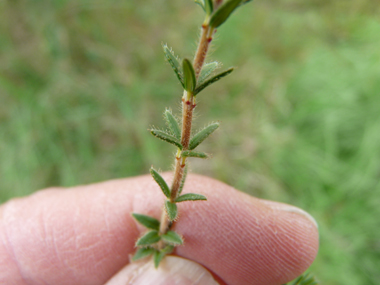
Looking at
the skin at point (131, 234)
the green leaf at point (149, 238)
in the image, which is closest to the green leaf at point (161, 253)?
the green leaf at point (149, 238)

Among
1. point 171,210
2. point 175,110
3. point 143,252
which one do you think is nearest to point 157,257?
point 143,252

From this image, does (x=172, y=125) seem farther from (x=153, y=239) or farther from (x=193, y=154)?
(x=153, y=239)

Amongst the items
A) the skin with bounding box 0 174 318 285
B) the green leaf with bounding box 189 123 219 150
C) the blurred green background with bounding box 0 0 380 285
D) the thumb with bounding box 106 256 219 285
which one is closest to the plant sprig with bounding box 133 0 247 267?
the green leaf with bounding box 189 123 219 150

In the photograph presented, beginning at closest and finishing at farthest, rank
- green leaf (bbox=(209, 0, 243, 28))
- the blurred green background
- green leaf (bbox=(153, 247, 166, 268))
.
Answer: green leaf (bbox=(209, 0, 243, 28)) < green leaf (bbox=(153, 247, 166, 268)) < the blurred green background

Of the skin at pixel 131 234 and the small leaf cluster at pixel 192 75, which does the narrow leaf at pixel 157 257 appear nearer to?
the skin at pixel 131 234

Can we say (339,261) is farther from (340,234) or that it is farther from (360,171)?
(360,171)

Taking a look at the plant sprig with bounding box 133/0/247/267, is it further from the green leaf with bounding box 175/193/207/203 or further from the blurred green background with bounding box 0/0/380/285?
the blurred green background with bounding box 0/0/380/285
